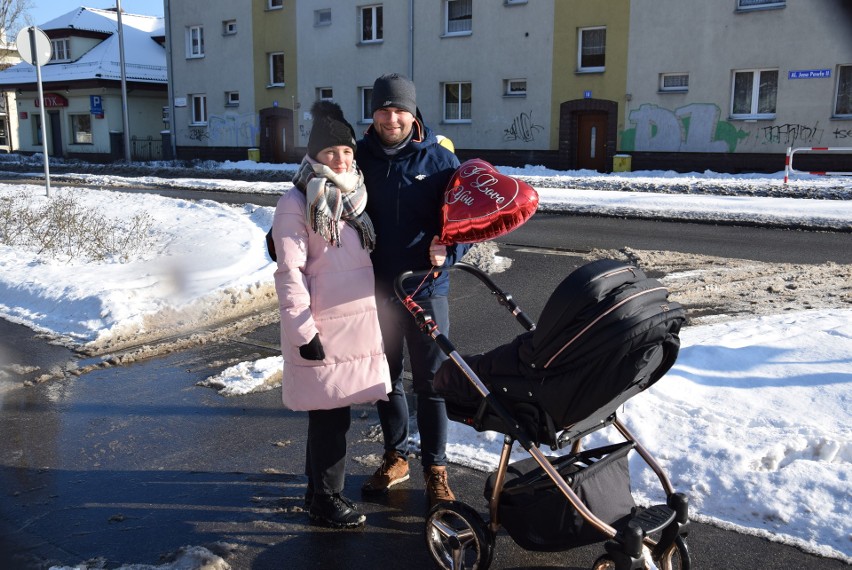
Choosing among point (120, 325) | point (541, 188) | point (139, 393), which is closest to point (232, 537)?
point (139, 393)

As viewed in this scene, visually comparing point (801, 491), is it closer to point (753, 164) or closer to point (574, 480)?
point (574, 480)

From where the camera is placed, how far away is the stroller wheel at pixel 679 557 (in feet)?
10.1

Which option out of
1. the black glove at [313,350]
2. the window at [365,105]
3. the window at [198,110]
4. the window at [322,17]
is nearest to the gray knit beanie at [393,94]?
the black glove at [313,350]

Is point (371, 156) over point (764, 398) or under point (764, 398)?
over

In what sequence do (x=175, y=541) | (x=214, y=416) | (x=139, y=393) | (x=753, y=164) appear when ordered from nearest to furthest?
(x=175, y=541)
(x=214, y=416)
(x=139, y=393)
(x=753, y=164)

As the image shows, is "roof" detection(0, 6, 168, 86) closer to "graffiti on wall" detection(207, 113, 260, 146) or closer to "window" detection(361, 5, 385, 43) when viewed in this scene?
"graffiti on wall" detection(207, 113, 260, 146)

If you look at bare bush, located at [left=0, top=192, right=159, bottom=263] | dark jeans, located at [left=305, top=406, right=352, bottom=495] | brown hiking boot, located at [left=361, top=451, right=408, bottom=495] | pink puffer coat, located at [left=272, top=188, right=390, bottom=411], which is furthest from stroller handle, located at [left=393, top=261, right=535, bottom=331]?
bare bush, located at [left=0, top=192, right=159, bottom=263]

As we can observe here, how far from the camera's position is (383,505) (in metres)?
4.04

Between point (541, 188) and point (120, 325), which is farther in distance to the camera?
point (541, 188)

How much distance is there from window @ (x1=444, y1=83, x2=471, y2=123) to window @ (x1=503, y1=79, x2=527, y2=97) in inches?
60.3

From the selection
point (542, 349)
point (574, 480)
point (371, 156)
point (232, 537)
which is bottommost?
point (232, 537)

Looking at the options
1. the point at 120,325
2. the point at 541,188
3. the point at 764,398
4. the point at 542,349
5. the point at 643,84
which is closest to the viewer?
the point at 542,349

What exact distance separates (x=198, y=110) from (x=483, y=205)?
3782 centimetres

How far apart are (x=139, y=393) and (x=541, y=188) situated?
17.1 meters
